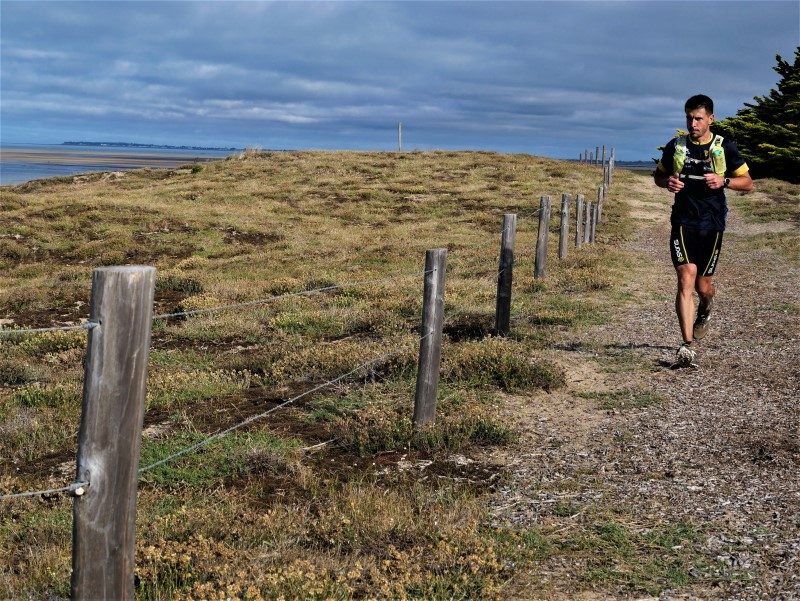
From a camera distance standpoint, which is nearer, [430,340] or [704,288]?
[430,340]

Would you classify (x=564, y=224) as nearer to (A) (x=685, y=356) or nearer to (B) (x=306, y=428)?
(A) (x=685, y=356)

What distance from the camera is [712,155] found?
8.45 m

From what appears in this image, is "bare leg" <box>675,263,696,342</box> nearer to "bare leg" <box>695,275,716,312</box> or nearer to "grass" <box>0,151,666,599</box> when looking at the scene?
"bare leg" <box>695,275,716,312</box>

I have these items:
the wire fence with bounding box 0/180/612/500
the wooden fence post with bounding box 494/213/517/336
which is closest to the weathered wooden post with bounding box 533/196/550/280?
the wire fence with bounding box 0/180/612/500

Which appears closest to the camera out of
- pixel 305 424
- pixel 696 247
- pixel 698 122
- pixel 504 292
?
pixel 305 424

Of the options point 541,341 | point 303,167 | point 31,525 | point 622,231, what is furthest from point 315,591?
point 303,167

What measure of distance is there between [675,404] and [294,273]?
1311cm

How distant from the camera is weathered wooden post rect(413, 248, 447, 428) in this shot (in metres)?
6.97

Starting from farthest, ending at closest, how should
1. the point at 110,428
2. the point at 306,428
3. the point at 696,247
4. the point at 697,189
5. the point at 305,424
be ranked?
the point at 696,247 → the point at 697,189 → the point at 305,424 → the point at 306,428 → the point at 110,428

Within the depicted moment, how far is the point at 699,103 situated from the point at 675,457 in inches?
154

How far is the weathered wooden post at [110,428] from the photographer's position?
323 centimetres

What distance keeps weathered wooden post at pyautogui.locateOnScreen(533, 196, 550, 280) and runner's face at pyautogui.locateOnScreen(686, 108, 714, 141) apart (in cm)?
701

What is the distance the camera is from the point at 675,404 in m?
7.70

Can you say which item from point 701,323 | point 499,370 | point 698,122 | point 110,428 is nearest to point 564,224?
point 701,323
